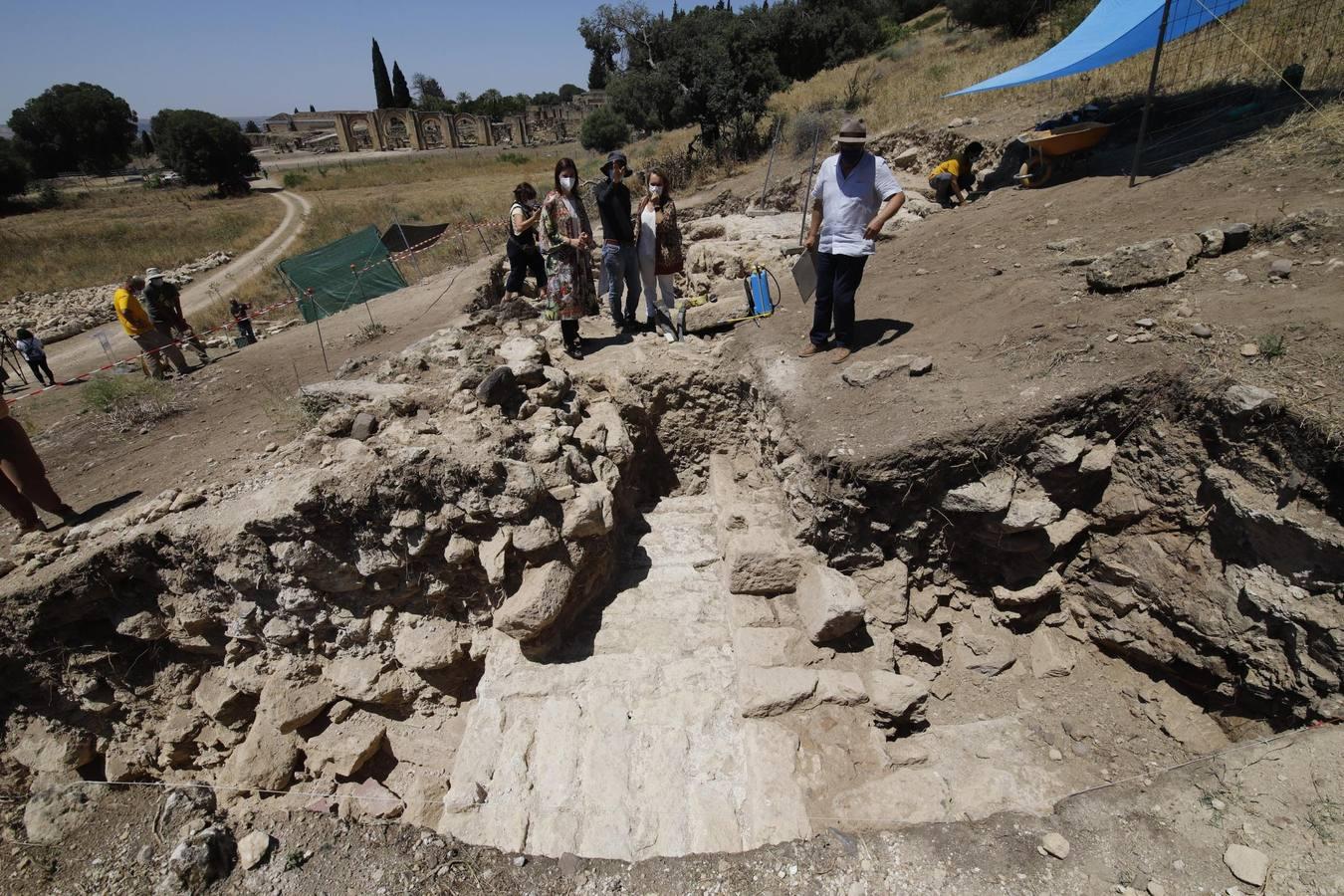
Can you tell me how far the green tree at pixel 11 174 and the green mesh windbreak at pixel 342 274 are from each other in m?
36.2

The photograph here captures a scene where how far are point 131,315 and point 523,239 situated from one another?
236 inches

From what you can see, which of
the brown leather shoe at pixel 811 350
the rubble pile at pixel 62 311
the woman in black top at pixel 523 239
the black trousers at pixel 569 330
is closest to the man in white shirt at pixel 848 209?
the brown leather shoe at pixel 811 350

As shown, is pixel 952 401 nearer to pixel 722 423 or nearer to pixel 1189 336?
pixel 1189 336

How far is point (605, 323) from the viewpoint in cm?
754

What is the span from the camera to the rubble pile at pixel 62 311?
56.4 feet

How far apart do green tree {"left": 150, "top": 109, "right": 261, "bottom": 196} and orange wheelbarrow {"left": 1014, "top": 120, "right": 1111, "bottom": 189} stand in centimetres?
4493

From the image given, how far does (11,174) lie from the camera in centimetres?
3316

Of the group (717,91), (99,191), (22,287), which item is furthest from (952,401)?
(99,191)

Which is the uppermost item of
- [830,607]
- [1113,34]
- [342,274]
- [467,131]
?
[467,131]

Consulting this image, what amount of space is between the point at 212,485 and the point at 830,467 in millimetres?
4693

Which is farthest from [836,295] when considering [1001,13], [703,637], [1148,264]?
[1001,13]

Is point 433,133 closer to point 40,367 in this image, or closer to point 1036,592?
point 40,367

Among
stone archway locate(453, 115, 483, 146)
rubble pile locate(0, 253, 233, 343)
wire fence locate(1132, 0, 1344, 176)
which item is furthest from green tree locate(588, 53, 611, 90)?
wire fence locate(1132, 0, 1344, 176)

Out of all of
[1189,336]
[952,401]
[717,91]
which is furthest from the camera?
[717,91]
